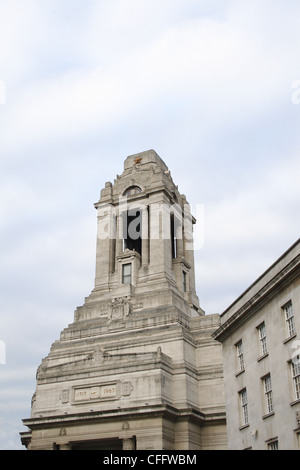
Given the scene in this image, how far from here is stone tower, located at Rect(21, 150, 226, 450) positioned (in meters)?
44.2

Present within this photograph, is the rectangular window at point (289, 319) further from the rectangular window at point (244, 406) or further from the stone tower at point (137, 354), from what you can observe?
the stone tower at point (137, 354)

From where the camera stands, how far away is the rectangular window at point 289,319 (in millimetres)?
28422

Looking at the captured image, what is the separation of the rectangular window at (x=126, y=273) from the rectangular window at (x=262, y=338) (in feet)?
89.2

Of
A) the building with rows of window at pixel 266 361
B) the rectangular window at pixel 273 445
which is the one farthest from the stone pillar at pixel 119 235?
the rectangular window at pixel 273 445

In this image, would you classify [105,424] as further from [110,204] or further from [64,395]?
[110,204]

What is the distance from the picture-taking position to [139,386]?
45062mm

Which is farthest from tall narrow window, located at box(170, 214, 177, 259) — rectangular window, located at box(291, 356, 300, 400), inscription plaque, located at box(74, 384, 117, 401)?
rectangular window, located at box(291, 356, 300, 400)

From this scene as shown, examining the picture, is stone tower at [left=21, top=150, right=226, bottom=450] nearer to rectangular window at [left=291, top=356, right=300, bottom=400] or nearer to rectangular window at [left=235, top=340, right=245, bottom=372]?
rectangular window at [left=235, top=340, right=245, bottom=372]

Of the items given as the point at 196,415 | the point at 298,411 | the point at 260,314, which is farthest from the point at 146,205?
the point at 298,411

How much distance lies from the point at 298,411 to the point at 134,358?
22.8m

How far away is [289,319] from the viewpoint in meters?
28.9
